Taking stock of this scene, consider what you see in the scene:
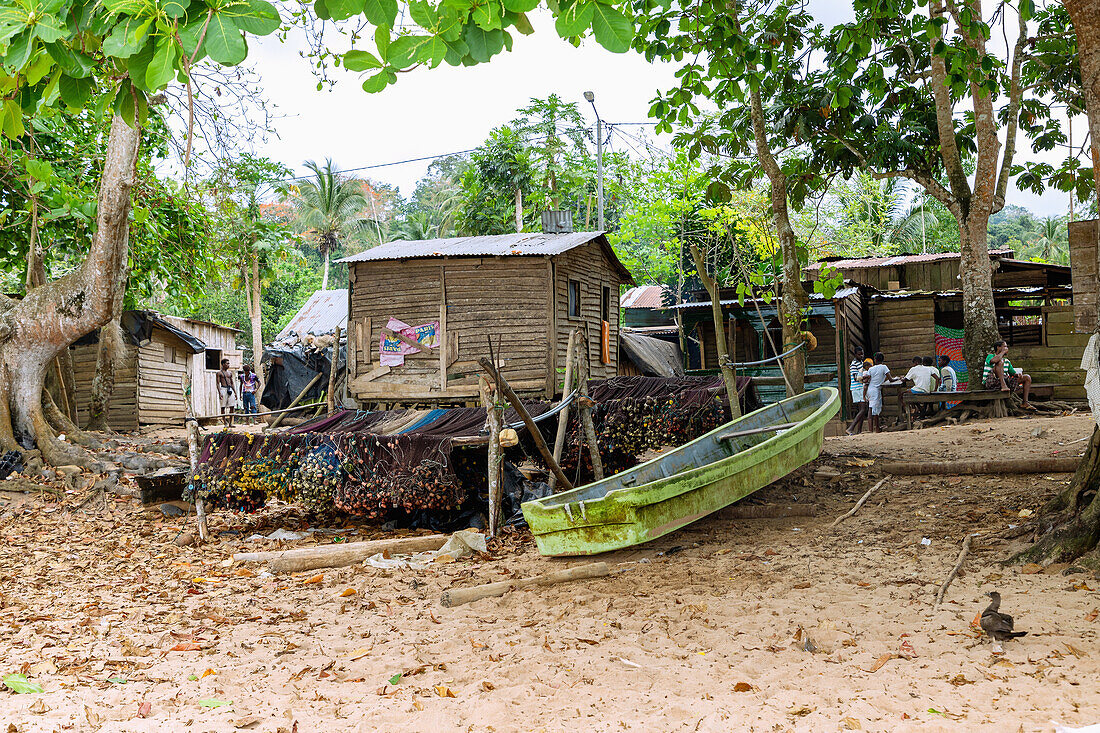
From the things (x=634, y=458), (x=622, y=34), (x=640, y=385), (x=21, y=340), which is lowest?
(x=634, y=458)

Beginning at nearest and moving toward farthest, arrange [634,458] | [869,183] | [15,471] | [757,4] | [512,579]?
[512,579] → [757,4] → [634,458] → [15,471] → [869,183]

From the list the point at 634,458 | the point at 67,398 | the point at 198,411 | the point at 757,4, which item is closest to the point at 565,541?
the point at 634,458

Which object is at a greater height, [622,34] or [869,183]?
[869,183]

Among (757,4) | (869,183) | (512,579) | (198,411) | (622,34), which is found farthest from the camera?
(869,183)

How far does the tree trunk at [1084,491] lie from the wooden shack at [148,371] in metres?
16.0

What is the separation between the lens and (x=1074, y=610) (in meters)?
4.26

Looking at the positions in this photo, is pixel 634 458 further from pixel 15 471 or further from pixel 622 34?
pixel 15 471

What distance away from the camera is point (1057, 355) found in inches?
616

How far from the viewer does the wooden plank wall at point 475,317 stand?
590 inches

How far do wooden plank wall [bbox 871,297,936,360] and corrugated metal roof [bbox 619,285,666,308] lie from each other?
10.8 m

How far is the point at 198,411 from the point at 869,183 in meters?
23.0

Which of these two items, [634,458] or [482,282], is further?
[482,282]

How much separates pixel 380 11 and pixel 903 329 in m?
16.6

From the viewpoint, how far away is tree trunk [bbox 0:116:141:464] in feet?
31.3
